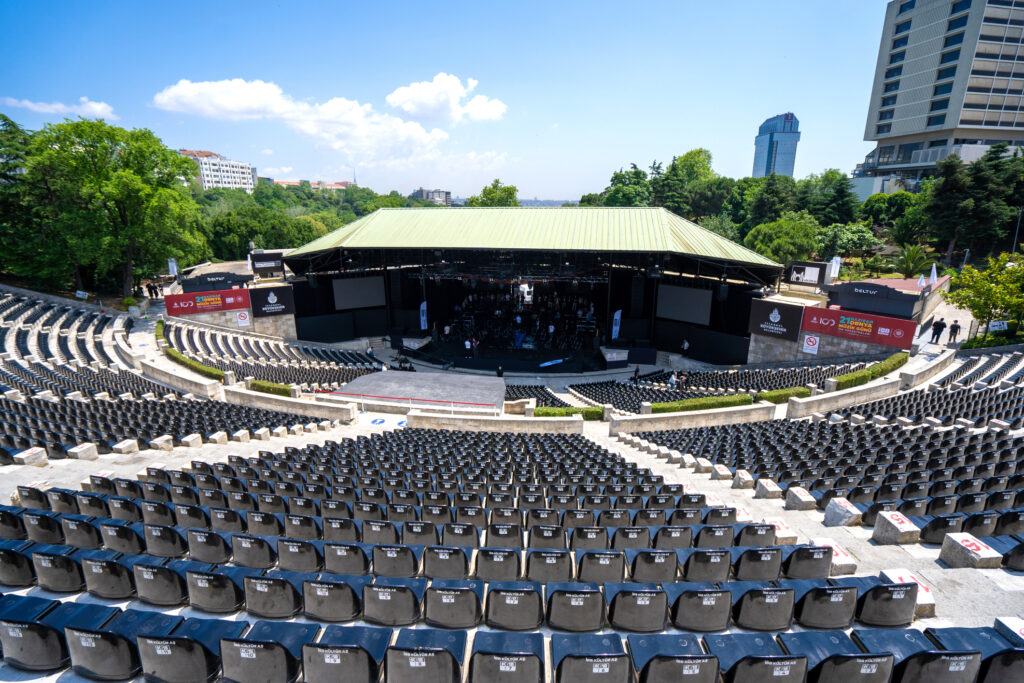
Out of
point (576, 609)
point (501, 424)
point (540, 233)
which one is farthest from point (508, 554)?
point (540, 233)

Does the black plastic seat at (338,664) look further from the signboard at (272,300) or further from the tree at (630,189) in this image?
the tree at (630,189)

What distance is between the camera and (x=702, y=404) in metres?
20.9

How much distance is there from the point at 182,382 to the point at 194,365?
192cm

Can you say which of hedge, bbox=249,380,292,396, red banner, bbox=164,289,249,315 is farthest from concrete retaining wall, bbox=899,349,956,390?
red banner, bbox=164,289,249,315

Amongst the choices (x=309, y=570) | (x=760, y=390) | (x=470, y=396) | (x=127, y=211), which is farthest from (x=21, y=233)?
(x=760, y=390)

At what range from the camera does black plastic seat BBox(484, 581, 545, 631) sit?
523 centimetres

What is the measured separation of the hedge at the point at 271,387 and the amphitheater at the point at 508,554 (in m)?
5.53

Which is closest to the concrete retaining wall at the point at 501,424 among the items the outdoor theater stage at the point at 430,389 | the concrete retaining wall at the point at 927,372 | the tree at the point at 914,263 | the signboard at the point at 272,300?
the outdoor theater stage at the point at 430,389

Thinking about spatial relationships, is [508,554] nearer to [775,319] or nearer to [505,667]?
[505,667]

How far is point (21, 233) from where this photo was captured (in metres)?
36.0

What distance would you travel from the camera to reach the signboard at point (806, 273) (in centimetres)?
3312

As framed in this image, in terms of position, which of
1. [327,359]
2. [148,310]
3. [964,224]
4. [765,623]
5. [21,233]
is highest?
[964,224]

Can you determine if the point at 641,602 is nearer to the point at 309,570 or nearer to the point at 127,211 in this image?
the point at 309,570

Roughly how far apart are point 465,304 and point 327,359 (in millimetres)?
14781
